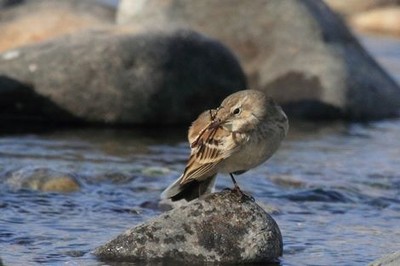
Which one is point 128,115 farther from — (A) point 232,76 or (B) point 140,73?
(A) point 232,76

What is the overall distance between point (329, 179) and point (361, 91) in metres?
3.41

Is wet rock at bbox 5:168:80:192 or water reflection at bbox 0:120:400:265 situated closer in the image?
water reflection at bbox 0:120:400:265

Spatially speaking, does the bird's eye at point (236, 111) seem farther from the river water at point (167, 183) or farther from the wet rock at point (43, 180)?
the wet rock at point (43, 180)

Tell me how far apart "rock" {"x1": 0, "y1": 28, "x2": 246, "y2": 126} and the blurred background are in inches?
0.5

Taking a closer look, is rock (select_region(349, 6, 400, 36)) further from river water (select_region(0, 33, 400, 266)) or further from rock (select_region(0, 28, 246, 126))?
rock (select_region(0, 28, 246, 126))

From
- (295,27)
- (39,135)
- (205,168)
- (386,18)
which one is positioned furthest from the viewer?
(386,18)

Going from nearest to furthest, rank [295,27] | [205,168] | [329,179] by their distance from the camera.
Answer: [205,168] → [329,179] → [295,27]

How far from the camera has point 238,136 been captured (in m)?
6.49

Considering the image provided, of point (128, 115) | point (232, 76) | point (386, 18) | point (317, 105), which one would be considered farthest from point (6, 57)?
point (386, 18)

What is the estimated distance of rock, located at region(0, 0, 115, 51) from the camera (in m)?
13.8

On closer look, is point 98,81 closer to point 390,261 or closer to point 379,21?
point 390,261

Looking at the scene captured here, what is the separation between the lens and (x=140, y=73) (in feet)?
38.4

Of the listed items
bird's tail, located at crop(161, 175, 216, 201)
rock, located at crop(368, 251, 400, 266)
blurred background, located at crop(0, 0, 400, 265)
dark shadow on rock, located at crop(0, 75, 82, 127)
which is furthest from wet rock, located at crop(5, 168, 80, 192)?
rock, located at crop(368, 251, 400, 266)

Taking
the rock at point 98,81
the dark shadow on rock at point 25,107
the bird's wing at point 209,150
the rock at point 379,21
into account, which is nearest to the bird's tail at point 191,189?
the bird's wing at point 209,150
